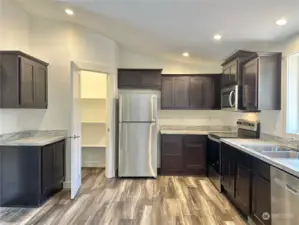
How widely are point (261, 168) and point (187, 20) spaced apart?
1977mm

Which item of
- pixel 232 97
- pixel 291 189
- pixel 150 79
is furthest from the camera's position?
pixel 150 79

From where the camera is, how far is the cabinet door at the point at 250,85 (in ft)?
12.4

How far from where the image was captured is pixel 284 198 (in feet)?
8.00

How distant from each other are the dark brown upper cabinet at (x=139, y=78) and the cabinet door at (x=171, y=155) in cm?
115

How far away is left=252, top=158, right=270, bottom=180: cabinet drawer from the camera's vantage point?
2812mm

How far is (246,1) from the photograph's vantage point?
2.83m

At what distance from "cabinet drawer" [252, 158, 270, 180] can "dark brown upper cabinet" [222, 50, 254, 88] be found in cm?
149

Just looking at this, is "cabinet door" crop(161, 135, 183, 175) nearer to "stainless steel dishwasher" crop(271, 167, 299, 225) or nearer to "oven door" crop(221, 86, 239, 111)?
"oven door" crop(221, 86, 239, 111)

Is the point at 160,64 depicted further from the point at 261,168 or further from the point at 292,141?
the point at 261,168

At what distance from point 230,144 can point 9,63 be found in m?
3.24

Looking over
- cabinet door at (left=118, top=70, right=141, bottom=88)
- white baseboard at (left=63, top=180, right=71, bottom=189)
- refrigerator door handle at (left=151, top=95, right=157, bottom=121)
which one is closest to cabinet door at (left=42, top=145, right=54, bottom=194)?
white baseboard at (left=63, top=180, right=71, bottom=189)

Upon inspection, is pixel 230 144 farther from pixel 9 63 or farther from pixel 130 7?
pixel 9 63

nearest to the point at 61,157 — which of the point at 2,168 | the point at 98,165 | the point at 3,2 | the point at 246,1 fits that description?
the point at 2,168

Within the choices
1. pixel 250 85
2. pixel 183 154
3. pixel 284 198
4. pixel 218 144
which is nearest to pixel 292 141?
pixel 250 85
